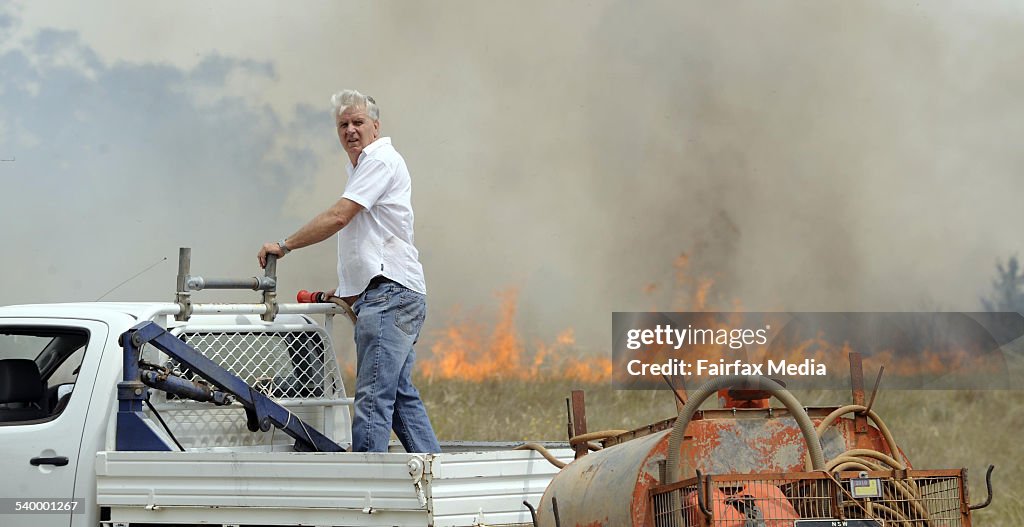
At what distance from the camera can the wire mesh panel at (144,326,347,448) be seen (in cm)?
584

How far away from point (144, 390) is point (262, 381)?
809 mm

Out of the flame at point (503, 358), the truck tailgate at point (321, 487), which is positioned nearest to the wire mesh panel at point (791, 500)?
the truck tailgate at point (321, 487)

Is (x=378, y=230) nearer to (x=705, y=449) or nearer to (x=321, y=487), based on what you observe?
(x=321, y=487)

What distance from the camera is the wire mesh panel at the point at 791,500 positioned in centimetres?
397

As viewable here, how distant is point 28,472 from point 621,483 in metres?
2.69

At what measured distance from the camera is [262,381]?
6.16 meters

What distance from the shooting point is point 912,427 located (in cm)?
1273

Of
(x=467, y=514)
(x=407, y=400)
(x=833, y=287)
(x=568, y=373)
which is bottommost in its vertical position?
(x=467, y=514)

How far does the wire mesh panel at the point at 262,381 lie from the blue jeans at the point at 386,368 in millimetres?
502

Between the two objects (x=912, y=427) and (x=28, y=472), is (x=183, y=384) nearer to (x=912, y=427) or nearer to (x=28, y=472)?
(x=28, y=472)

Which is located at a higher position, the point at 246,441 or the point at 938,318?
the point at 938,318

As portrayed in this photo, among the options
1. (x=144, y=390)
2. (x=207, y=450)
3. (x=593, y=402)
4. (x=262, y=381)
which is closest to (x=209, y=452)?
(x=144, y=390)

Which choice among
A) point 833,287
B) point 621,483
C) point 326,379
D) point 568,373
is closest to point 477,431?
point 568,373

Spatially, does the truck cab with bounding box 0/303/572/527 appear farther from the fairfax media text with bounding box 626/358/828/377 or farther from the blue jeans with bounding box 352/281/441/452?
the fairfax media text with bounding box 626/358/828/377
